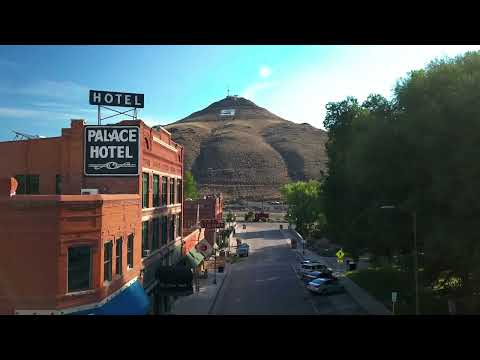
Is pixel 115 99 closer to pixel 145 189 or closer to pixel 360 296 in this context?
pixel 145 189

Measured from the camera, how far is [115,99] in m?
22.3

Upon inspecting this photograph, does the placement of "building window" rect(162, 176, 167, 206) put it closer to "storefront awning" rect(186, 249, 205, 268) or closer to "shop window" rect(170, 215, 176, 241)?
"shop window" rect(170, 215, 176, 241)

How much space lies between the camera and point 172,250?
2845cm

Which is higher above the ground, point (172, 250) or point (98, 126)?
point (98, 126)

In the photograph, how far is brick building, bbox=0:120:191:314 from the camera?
12250 mm

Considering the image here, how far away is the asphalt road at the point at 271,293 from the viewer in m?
23.0

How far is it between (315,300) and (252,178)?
123787mm

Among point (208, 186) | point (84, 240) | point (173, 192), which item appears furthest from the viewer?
point (208, 186)

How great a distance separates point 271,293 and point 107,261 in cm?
1502


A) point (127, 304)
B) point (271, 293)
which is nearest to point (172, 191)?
point (271, 293)

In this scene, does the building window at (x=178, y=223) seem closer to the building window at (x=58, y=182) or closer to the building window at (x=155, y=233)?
the building window at (x=155, y=233)

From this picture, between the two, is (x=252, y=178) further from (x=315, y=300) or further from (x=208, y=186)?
(x=315, y=300)
